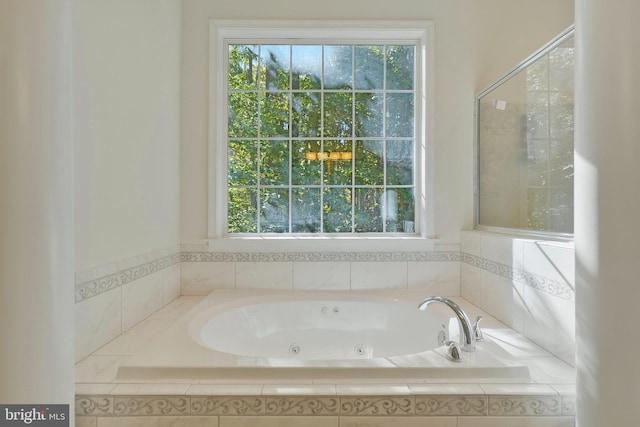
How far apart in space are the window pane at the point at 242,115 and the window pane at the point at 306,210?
1.76 feet

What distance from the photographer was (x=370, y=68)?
7.87 feet

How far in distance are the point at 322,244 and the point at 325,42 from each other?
141 centimetres

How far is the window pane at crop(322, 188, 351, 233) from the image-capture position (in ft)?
7.87

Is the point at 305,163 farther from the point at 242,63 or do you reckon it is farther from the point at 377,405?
A: the point at 377,405

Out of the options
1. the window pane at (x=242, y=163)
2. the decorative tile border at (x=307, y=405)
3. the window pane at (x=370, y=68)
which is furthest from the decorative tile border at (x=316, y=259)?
the window pane at (x=370, y=68)

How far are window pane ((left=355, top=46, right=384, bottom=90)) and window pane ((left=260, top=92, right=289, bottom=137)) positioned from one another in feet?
1.78

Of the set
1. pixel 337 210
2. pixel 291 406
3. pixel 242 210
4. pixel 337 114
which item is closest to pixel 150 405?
pixel 291 406

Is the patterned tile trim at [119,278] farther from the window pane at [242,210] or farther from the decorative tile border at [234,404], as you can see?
the decorative tile border at [234,404]

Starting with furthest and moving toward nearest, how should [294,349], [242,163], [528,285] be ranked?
[242,163] → [294,349] → [528,285]

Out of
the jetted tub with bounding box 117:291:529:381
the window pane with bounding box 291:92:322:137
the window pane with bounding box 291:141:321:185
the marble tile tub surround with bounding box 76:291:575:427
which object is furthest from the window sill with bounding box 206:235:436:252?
the marble tile tub surround with bounding box 76:291:575:427

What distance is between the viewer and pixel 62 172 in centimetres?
93

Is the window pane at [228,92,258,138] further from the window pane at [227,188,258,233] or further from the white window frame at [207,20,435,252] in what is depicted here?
the window pane at [227,188,258,233]

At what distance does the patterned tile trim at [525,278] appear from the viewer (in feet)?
4.52

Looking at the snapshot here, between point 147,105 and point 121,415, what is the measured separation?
1.51 m
